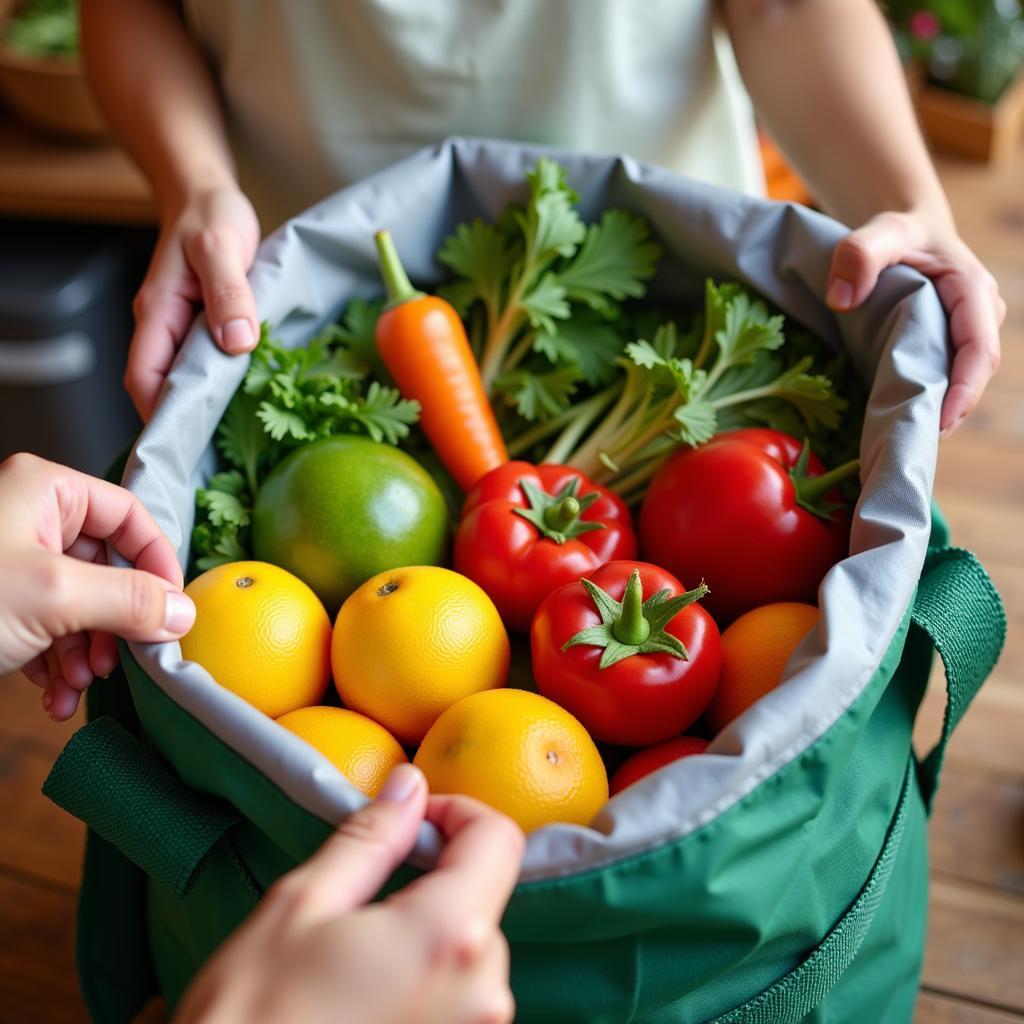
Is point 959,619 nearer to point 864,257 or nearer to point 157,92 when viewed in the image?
point 864,257

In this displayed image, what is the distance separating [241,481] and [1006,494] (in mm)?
1056

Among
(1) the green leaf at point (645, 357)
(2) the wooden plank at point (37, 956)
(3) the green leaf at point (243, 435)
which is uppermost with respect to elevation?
(1) the green leaf at point (645, 357)

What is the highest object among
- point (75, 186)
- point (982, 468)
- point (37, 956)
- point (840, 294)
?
point (840, 294)

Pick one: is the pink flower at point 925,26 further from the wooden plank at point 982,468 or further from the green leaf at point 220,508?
the green leaf at point 220,508

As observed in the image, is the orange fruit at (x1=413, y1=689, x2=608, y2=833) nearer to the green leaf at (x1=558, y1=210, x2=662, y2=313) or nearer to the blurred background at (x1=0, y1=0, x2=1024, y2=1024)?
the green leaf at (x1=558, y1=210, x2=662, y2=313)

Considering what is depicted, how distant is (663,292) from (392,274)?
0.23 metres

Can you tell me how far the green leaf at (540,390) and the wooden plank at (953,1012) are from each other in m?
0.59

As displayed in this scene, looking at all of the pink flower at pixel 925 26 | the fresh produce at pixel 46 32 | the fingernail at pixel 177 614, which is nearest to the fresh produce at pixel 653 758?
the fingernail at pixel 177 614

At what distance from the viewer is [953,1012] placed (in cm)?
94

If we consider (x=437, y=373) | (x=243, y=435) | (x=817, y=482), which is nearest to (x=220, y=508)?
(x=243, y=435)

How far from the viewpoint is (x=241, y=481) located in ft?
2.58

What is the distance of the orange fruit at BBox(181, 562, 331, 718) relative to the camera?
0.65 meters

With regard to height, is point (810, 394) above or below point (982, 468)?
above

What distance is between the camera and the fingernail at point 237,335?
75 centimetres
